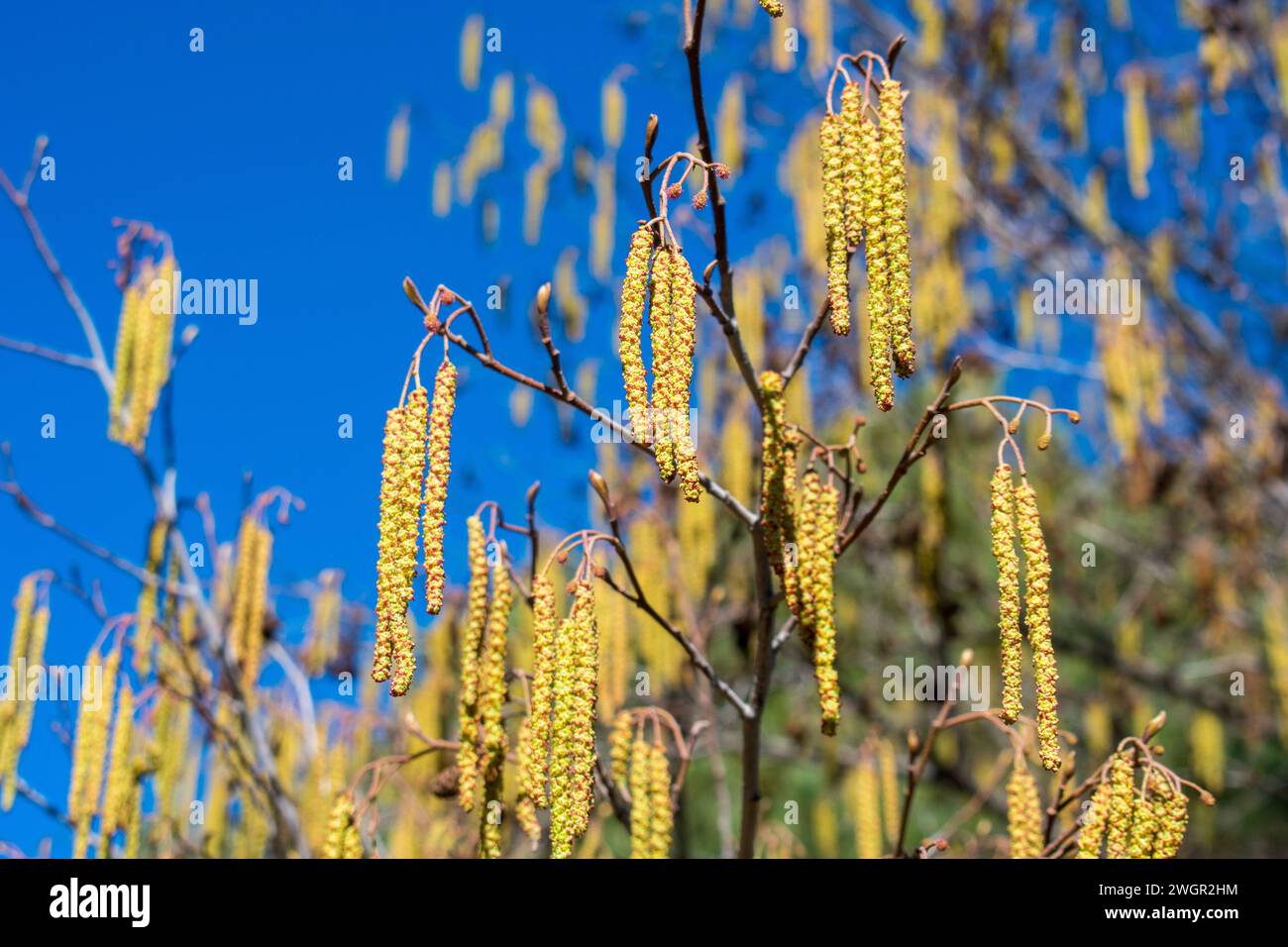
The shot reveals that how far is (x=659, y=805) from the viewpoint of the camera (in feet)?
8.14

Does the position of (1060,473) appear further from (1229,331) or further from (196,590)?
(196,590)

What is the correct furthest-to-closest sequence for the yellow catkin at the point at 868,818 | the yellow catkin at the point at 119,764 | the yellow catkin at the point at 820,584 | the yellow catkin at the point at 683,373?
the yellow catkin at the point at 868,818 → the yellow catkin at the point at 119,764 → the yellow catkin at the point at 820,584 → the yellow catkin at the point at 683,373

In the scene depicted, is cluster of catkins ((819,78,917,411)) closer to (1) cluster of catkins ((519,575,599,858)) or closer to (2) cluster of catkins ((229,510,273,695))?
(1) cluster of catkins ((519,575,599,858))

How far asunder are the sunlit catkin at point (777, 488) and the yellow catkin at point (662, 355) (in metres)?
0.27

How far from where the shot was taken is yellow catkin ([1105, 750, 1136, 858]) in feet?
7.41

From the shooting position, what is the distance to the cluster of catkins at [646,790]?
2.42 meters

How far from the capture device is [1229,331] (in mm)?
8422

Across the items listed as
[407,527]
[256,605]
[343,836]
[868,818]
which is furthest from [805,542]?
[256,605]

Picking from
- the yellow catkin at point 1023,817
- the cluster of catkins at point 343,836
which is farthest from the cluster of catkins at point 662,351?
the cluster of catkins at point 343,836

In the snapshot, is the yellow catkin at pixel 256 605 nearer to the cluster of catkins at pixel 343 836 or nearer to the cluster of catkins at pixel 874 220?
the cluster of catkins at pixel 343 836

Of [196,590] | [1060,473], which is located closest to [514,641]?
[196,590]

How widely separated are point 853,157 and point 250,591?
104 inches

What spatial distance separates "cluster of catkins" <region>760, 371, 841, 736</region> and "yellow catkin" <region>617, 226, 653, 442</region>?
28 centimetres

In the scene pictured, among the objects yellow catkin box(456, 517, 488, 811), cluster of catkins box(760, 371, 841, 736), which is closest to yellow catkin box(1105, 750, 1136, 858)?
cluster of catkins box(760, 371, 841, 736)
